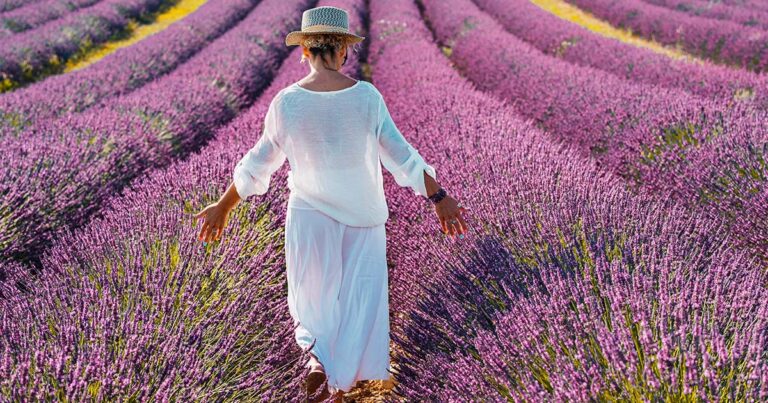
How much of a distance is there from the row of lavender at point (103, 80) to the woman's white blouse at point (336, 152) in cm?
325

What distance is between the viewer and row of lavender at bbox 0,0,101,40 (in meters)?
12.7

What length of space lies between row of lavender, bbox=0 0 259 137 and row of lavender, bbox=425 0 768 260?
4.46 metres

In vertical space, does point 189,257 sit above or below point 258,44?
above

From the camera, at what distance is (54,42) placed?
1104 centimetres

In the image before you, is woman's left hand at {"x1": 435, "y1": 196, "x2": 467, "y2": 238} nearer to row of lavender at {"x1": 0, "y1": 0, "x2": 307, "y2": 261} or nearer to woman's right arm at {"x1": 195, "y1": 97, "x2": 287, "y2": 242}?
woman's right arm at {"x1": 195, "y1": 97, "x2": 287, "y2": 242}

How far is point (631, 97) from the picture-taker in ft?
15.1

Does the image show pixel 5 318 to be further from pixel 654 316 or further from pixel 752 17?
pixel 752 17

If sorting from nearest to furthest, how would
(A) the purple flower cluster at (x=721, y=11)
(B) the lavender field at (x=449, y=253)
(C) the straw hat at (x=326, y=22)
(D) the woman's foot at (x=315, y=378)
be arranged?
(B) the lavender field at (x=449, y=253), (C) the straw hat at (x=326, y=22), (D) the woman's foot at (x=315, y=378), (A) the purple flower cluster at (x=721, y=11)

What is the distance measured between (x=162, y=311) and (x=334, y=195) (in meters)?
0.69

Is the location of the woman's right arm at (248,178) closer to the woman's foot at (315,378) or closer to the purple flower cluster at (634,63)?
the woman's foot at (315,378)

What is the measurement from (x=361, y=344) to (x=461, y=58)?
7.49m

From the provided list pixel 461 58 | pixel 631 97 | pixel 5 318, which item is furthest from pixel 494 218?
pixel 461 58

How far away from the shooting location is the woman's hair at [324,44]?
1.83 meters

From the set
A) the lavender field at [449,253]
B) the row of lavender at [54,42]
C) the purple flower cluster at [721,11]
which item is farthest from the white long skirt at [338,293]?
the purple flower cluster at [721,11]
